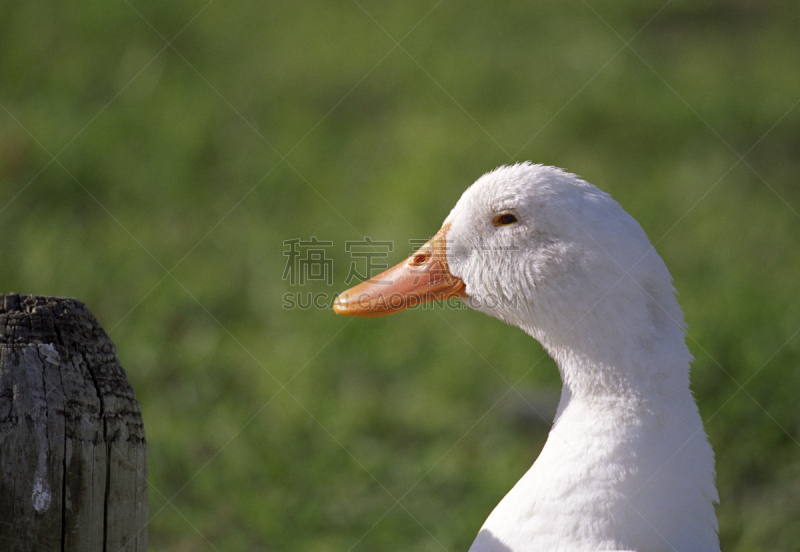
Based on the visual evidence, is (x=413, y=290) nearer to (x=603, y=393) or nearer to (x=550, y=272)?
(x=550, y=272)

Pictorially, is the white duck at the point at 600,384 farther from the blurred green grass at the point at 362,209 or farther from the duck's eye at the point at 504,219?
the blurred green grass at the point at 362,209

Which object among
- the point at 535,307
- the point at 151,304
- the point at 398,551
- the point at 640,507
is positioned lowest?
the point at 151,304

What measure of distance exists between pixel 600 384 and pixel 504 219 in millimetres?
647

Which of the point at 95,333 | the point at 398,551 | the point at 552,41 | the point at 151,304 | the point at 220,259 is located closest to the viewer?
the point at 95,333

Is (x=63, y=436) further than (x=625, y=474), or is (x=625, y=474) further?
(x=625, y=474)

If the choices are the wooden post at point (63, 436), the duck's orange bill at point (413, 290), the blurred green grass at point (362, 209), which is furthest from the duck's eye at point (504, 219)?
the blurred green grass at point (362, 209)

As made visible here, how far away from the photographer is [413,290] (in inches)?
105

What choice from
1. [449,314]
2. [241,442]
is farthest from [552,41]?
[241,442]

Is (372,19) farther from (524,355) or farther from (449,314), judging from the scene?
(524,355)

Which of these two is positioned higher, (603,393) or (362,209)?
(603,393)

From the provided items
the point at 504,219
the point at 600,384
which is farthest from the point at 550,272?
the point at 600,384

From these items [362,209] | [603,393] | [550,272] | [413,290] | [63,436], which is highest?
[550,272]

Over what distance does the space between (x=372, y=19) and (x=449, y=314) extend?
5444 mm

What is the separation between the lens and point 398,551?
13.3 ft
